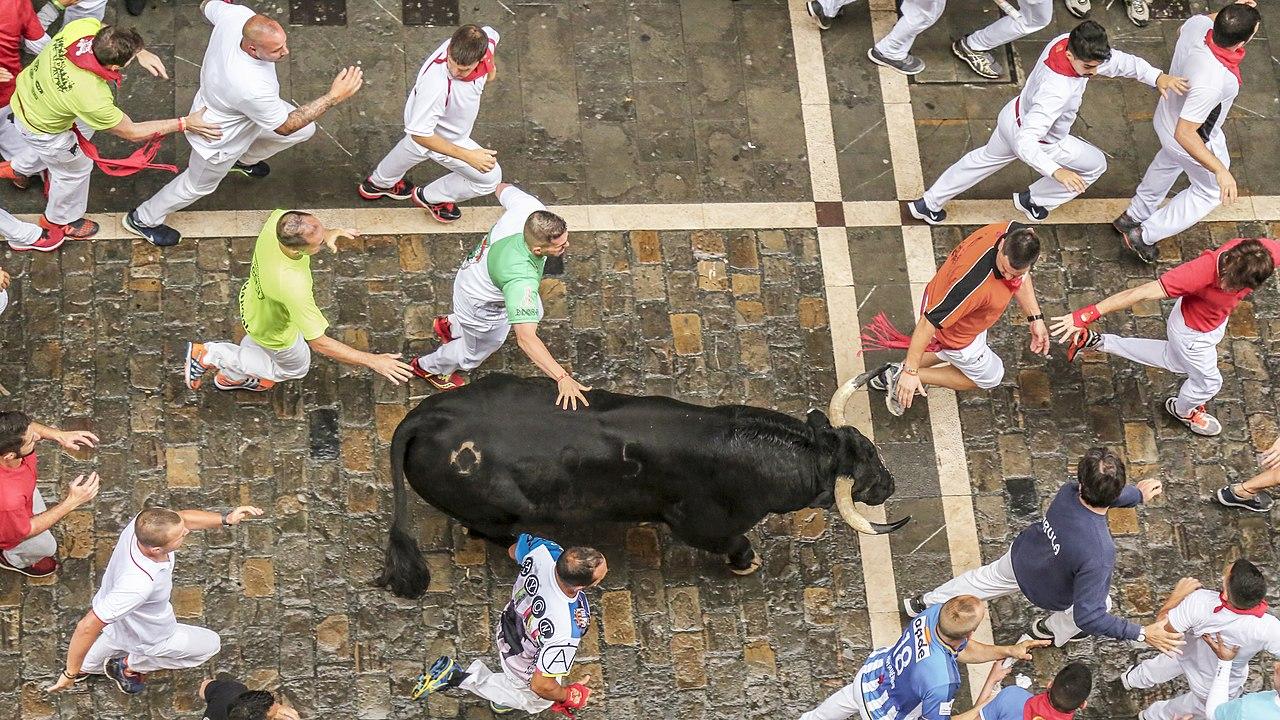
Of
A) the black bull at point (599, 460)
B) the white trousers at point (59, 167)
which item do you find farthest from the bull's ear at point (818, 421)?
the white trousers at point (59, 167)

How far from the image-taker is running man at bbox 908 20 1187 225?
32.4ft

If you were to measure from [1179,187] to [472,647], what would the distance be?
22.9 ft

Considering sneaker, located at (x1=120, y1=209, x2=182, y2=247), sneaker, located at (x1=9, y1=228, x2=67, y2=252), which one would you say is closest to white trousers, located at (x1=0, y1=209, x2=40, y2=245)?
sneaker, located at (x1=9, y1=228, x2=67, y2=252)

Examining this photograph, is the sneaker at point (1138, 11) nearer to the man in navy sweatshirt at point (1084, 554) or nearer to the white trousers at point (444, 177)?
the man in navy sweatshirt at point (1084, 554)

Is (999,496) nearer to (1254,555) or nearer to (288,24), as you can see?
(1254,555)

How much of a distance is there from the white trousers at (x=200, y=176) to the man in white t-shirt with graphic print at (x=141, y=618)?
2.84 m

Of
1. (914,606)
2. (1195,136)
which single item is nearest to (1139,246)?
(1195,136)

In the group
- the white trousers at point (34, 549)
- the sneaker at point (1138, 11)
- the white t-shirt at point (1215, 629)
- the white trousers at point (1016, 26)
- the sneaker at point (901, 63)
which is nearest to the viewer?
the white t-shirt at point (1215, 629)

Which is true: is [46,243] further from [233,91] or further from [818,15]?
[818,15]

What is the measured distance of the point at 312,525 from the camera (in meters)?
9.46

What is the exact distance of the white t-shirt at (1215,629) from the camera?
8.17 m

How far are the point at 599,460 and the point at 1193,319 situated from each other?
4326 millimetres

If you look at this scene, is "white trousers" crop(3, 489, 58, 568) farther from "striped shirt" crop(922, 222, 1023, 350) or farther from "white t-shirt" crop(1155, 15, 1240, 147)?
"white t-shirt" crop(1155, 15, 1240, 147)

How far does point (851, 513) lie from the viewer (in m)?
8.02
